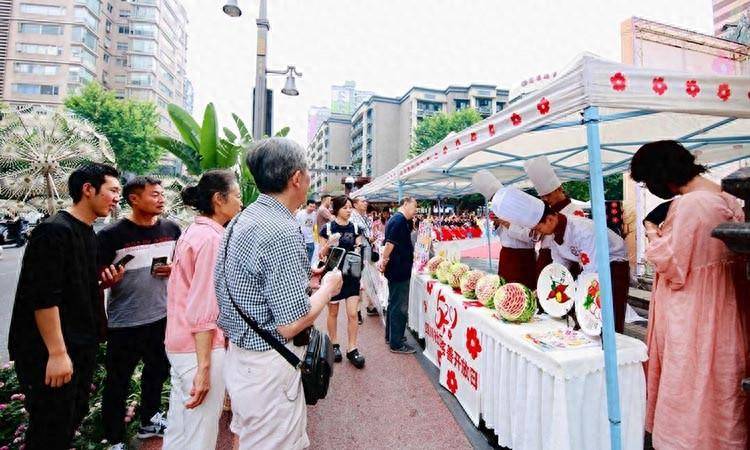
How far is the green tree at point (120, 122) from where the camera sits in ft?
79.2

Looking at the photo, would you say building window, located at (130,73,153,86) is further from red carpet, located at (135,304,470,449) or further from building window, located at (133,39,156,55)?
red carpet, located at (135,304,470,449)

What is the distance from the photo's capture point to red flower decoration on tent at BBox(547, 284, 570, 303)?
8.60ft

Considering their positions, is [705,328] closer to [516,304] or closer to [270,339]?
[516,304]

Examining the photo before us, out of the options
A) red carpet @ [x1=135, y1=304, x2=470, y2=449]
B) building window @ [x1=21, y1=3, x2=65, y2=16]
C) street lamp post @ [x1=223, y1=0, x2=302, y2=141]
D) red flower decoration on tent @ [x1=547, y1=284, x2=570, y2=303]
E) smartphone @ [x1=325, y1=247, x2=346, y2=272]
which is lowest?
red carpet @ [x1=135, y1=304, x2=470, y2=449]

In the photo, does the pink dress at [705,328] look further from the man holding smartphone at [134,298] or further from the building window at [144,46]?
the building window at [144,46]

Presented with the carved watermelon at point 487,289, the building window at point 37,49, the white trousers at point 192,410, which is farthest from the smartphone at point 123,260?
the building window at point 37,49

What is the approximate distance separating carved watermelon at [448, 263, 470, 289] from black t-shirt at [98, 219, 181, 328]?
2675mm

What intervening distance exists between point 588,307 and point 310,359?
6.03 feet

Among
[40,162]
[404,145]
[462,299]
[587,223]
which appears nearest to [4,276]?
[40,162]

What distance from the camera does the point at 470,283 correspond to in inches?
134

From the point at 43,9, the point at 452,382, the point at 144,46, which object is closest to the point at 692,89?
the point at 452,382

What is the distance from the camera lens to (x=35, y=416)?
5.87 ft

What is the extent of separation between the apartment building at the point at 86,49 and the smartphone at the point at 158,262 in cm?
4934

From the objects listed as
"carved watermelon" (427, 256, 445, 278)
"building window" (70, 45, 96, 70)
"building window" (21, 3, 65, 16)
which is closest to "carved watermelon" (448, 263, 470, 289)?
"carved watermelon" (427, 256, 445, 278)
